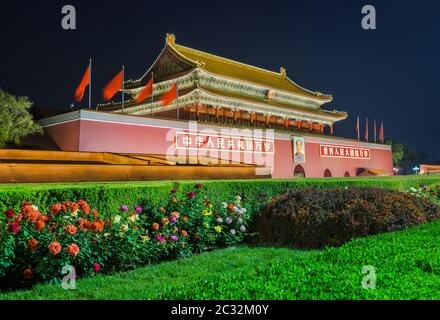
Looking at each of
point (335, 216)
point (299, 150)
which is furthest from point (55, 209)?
point (299, 150)

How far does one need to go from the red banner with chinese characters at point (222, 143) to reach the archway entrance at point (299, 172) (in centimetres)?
235

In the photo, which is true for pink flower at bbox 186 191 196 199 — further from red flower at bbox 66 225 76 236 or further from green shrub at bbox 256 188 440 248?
red flower at bbox 66 225 76 236

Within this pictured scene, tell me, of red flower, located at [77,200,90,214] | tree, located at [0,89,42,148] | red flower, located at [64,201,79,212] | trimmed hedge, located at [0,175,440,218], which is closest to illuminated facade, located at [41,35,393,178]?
tree, located at [0,89,42,148]

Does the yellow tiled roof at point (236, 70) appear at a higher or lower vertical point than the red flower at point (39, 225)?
higher

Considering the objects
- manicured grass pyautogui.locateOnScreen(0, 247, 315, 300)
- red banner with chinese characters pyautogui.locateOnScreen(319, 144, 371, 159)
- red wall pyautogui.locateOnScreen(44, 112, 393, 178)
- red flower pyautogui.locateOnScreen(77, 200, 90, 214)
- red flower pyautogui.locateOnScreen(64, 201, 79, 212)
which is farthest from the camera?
red banner with chinese characters pyautogui.locateOnScreen(319, 144, 371, 159)

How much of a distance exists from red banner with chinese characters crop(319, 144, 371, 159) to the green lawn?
21727 mm

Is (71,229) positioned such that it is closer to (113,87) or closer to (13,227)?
(13,227)

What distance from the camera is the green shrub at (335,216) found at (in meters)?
7.18

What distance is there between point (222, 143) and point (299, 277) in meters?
17.6

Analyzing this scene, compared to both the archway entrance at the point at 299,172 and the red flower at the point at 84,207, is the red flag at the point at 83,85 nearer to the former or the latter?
the red flower at the point at 84,207

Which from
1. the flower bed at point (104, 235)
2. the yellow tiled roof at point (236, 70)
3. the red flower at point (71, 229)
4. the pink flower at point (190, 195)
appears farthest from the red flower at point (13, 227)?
the yellow tiled roof at point (236, 70)

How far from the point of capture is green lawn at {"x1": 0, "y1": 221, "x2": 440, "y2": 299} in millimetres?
3049

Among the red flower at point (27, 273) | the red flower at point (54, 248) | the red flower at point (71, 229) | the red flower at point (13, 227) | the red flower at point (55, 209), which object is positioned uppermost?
the red flower at point (55, 209)

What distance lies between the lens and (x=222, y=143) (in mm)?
20969
